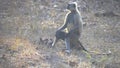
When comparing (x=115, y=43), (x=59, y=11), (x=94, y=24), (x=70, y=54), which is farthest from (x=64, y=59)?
(x=59, y=11)

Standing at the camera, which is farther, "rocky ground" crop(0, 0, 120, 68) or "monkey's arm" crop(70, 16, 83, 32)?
"monkey's arm" crop(70, 16, 83, 32)

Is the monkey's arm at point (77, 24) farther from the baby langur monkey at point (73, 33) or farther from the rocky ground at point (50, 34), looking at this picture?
the rocky ground at point (50, 34)

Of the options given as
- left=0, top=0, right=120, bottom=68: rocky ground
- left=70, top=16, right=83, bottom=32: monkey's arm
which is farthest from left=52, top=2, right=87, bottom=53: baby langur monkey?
left=0, top=0, right=120, bottom=68: rocky ground

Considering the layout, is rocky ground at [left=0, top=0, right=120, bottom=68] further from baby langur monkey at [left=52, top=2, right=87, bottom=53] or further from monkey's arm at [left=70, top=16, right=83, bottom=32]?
monkey's arm at [left=70, top=16, right=83, bottom=32]

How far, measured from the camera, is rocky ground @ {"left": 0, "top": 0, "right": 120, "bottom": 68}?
9.01 m

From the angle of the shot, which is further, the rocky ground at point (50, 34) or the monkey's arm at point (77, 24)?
the monkey's arm at point (77, 24)

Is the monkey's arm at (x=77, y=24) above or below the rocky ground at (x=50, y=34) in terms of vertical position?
above

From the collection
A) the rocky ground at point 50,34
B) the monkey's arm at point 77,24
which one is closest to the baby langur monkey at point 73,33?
the monkey's arm at point 77,24

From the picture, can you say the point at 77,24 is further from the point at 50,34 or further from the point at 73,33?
the point at 50,34

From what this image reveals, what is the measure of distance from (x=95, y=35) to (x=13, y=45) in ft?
8.92

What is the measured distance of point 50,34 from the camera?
435 inches

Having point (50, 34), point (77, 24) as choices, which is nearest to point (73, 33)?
point (77, 24)

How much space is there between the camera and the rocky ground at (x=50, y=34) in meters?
9.01

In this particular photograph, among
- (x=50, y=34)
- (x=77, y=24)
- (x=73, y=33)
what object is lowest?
(x=50, y=34)
